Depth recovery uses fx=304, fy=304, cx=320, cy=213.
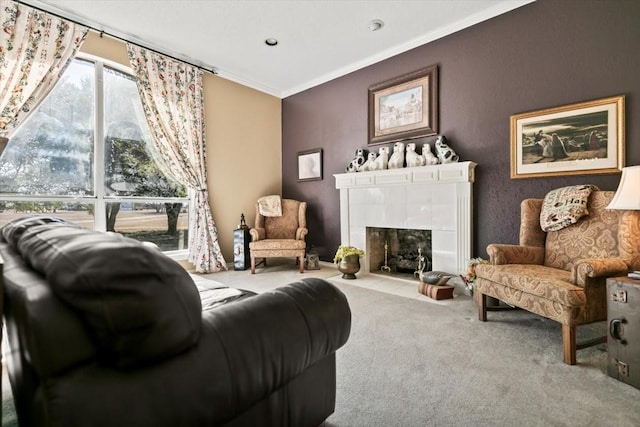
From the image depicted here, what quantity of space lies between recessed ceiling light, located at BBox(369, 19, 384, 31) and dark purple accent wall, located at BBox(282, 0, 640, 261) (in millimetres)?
481

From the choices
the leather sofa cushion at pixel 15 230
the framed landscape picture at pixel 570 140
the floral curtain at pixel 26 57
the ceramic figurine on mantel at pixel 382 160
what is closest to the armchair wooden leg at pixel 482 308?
the framed landscape picture at pixel 570 140

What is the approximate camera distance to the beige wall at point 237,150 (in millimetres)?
4344

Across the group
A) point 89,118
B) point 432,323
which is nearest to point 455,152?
point 432,323

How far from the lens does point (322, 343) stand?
1005 millimetres

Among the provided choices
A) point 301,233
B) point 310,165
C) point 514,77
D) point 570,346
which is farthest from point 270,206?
point 570,346

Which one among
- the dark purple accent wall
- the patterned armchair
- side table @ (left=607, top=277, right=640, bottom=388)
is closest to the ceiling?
the dark purple accent wall

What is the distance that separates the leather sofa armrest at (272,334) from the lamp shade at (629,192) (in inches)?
76.5

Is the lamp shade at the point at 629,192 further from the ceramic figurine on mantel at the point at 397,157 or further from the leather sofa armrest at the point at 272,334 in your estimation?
the ceramic figurine on mantel at the point at 397,157

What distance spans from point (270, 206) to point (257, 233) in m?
0.54

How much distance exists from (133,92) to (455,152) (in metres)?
3.91

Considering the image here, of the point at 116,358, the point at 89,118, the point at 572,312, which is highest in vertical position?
the point at 89,118

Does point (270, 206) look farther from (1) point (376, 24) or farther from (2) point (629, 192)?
(2) point (629, 192)

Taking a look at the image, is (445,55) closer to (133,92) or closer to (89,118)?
(133,92)

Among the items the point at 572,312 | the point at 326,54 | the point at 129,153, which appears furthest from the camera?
the point at 326,54
